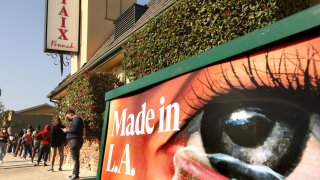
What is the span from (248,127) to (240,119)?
0.05m

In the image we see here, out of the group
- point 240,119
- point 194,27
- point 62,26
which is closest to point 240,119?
point 240,119

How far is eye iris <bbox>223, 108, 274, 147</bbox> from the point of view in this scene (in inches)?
54.0

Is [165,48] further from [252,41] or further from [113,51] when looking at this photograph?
[252,41]

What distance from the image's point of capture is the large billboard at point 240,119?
1.24 metres

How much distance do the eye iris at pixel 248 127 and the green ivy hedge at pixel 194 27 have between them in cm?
391

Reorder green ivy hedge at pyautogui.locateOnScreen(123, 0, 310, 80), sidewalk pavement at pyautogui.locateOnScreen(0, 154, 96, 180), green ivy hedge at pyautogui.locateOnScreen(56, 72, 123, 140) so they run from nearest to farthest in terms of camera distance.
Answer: green ivy hedge at pyautogui.locateOnScreen(123, 0, 310, 80)
sidewalk pavement at pyautogui.locateOnScreen(0, 154, 96, 180)
green ivy hedge at pyautogui.locateOnScreen(56, 72, 123, 140)

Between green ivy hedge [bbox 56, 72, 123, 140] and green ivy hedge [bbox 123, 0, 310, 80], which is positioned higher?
green ivy hedge [bbox 123, 0, 310, 80]

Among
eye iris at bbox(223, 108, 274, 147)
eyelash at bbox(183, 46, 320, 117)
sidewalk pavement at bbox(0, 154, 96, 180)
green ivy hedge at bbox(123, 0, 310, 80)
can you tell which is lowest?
sidewalk pavement at bbox(0, 154, 96, 180)

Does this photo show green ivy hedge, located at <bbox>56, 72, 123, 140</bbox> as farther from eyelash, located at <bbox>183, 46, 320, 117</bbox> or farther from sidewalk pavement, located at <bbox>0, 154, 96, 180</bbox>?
eyelash, located at <bbox>183, 46, 320, 117</bbox>

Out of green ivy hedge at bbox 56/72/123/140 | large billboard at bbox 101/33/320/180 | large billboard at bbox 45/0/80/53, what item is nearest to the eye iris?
large billboard at bbox 101/33/320/180

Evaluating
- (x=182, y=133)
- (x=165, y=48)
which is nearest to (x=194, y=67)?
(x=182, y=133)

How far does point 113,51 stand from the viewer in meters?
10.1

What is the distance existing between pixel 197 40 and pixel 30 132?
1567 cm

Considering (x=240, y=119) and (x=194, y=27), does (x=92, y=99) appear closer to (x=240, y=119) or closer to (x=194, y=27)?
(x=194, y=27)
